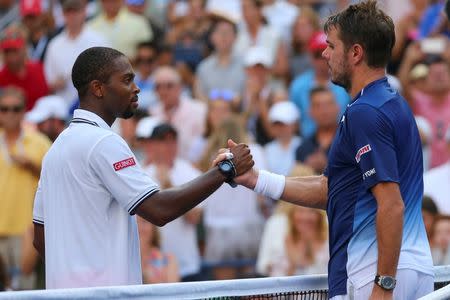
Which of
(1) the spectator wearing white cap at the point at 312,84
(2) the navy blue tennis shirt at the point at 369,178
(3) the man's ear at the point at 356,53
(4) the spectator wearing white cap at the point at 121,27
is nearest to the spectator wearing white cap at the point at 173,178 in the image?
(1) the spectator wearing white cap at the point at 312,84

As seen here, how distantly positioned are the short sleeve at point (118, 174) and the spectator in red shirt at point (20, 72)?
7431 millimetres

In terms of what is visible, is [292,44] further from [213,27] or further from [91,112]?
[91,112]

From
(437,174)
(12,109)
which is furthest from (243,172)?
(12,109)

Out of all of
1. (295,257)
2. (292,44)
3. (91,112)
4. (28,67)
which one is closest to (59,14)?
(28,67)

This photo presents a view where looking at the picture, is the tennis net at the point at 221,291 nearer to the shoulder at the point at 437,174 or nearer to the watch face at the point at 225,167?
the watch face at the point at 225,167

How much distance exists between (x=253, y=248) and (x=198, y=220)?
2.02 ft

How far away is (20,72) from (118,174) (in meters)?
7.58

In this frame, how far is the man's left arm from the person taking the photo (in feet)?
16.4

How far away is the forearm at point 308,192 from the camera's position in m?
6.02

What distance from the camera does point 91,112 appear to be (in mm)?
5578

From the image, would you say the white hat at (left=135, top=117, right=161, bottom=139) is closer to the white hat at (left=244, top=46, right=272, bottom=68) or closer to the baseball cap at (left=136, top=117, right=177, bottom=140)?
the baseball cap at (left=136, top=117, right=177, bottom=140)

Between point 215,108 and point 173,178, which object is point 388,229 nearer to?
point 173,178

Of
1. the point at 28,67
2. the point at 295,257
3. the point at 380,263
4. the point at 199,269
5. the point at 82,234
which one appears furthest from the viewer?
the point at 28,67

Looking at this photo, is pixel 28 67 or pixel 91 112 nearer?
pixel 91 112
